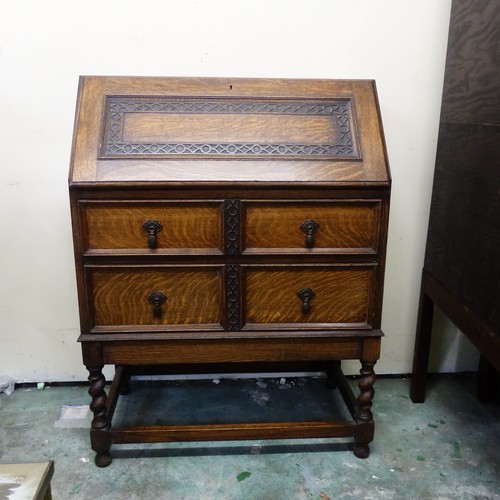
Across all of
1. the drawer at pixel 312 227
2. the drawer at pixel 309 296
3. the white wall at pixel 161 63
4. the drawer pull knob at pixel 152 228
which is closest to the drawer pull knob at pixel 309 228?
the drawer at pixel 312 227

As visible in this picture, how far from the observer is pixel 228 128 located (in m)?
1.71

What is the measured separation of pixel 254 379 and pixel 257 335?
2.50ft

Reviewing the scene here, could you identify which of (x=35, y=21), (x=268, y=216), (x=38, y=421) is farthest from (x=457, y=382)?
(x=35, y=21)

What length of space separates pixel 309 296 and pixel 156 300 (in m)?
0.52

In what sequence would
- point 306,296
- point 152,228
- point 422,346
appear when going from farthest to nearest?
1. point 422,346
2. point 306,296
3. point 152,228

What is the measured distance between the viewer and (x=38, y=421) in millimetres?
2104

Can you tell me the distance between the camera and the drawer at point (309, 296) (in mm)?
1695

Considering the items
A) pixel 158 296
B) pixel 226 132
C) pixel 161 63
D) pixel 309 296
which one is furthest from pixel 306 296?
pixel 161 63

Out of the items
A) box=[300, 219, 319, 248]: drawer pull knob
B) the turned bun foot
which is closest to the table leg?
box=[300, 219, 319, 248]: drawer pull knob

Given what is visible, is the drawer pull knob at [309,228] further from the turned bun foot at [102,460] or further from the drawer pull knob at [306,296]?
the turned bun foot at [102,460]

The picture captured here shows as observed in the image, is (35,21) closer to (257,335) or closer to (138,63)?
(138,63)

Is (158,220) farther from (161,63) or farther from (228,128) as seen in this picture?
(161,63)

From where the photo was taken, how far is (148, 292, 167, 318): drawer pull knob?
1682mm

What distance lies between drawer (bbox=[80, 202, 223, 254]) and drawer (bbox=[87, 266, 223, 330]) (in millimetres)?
79
